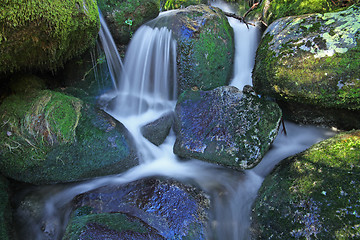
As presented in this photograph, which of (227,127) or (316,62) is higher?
(316,62)

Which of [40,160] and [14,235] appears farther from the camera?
[40,160]

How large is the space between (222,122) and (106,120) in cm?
180

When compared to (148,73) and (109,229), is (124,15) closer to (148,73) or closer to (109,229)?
(148,73)

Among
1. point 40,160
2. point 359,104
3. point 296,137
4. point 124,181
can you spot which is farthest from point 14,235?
point 359,104

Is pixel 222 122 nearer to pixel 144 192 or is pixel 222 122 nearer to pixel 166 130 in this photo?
pixel 166 130

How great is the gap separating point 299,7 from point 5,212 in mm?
5773

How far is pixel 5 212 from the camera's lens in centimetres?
300

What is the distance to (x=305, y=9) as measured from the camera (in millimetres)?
4555

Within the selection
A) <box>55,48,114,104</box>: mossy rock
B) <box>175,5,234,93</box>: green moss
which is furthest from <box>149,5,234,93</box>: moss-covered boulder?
<box>55,48,114,104</box>: mossy rock

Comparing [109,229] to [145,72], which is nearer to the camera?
[109,229]

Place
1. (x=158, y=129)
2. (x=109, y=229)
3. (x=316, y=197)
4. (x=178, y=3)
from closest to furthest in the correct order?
(x=109, y=229) < (x=316, y=197) < (x=158, y=129) < (x=178, y=3)

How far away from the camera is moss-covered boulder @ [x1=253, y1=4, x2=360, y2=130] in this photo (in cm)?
347

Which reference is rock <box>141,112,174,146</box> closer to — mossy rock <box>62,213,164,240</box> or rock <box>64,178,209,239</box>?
rock <box>64,178,209,239</box>

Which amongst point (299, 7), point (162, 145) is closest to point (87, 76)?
point (162, 145)
